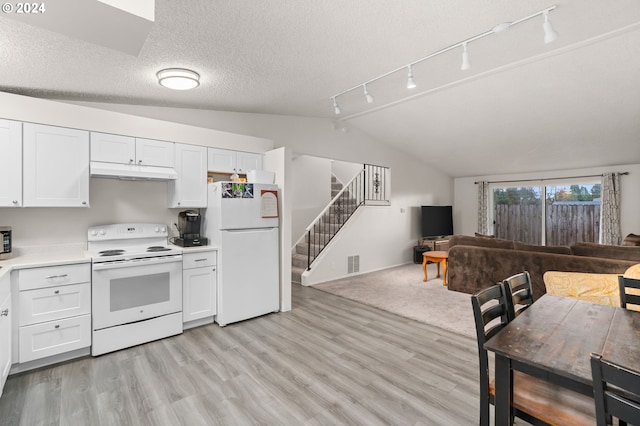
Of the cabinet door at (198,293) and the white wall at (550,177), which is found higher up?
the white wall at (550,177)

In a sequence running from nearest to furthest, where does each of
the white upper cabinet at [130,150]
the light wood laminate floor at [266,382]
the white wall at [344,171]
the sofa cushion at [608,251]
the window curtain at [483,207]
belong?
the light wood laminate floor at [266,382], the white upper cabinet at [130,150], the sofa cushion at [608,251], the white wall at [344,171], the window curtain at [483,207]

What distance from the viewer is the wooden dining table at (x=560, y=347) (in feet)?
4.02

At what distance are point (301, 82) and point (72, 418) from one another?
11.7 ft

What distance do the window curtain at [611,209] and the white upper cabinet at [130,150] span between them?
28.6ft

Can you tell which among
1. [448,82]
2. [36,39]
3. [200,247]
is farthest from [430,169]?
[36,39]

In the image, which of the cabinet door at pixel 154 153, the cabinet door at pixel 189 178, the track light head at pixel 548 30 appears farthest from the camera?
the cabinet door at pixel 189 178

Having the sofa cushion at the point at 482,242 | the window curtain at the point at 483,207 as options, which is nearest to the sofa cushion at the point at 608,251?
the sofa cushion at the point at 482,242

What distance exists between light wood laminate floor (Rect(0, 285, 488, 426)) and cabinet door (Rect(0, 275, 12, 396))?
21cm

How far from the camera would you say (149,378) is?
2.50m

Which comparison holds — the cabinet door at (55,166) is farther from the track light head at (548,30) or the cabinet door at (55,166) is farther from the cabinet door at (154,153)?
the track light head at (548,30)

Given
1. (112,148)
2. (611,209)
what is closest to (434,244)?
(611,209)

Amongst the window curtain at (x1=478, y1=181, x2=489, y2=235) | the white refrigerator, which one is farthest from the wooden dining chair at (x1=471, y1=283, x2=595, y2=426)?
the window curtain at (x1=478, y1=181, x2=489, y2=235)

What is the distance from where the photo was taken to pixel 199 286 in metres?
3.53

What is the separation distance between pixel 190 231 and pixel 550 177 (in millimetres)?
8424
